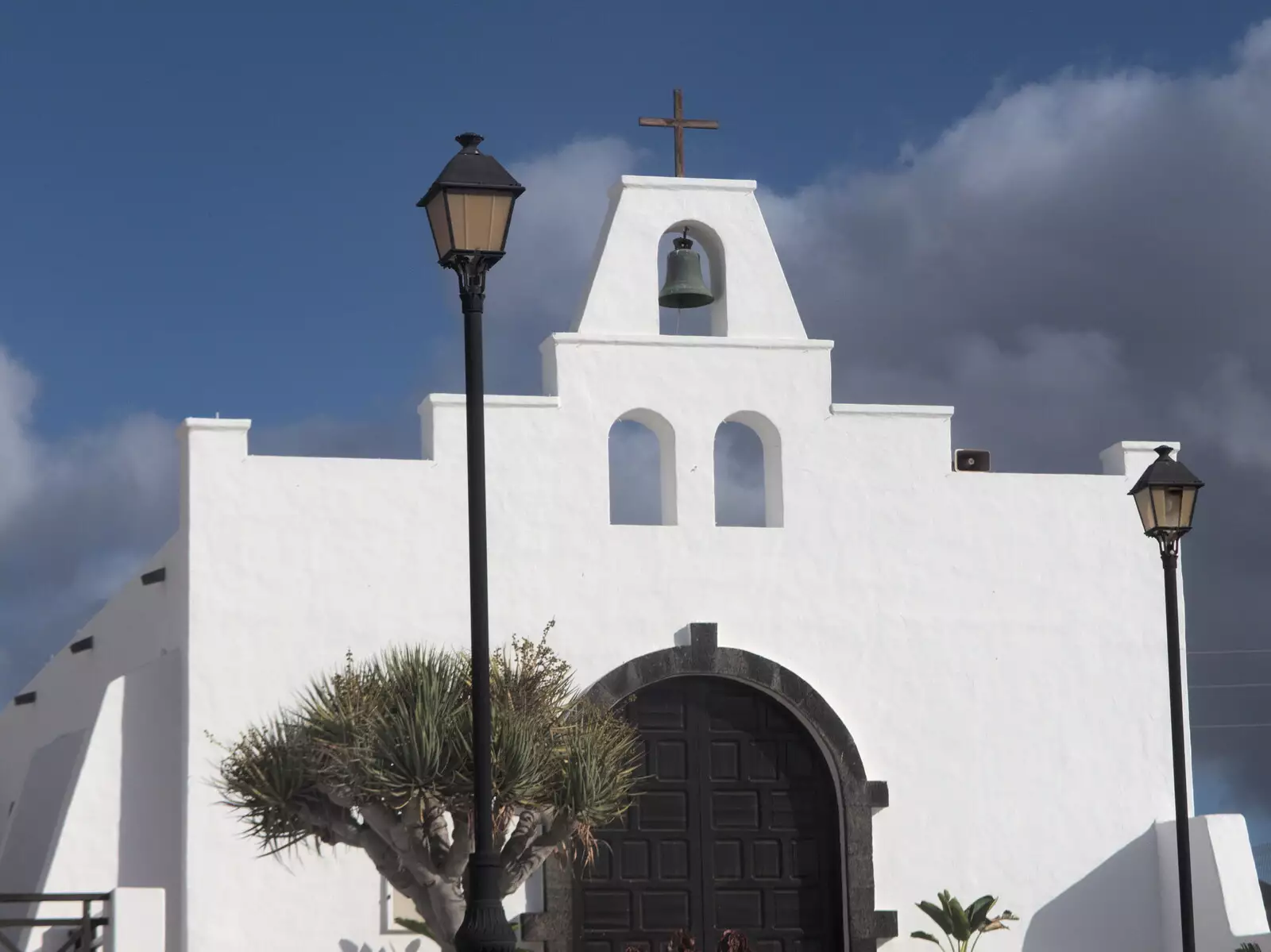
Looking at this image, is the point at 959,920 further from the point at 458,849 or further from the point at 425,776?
the point at 425,776

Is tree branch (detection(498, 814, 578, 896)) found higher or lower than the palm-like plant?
higher

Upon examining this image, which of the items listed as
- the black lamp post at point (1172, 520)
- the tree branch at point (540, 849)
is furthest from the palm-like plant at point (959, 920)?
the tree branch at point (540, 849)

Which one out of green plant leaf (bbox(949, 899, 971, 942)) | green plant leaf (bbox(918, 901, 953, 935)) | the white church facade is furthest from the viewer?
green plant leaf (bbox(918, 901, 953, 935))

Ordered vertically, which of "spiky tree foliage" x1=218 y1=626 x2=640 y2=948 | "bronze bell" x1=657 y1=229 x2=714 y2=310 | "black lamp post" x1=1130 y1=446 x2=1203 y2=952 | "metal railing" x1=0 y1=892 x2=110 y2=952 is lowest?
"metal railing" x1=0 y1=892 x2=110 y2=952

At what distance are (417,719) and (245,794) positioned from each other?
1491mm

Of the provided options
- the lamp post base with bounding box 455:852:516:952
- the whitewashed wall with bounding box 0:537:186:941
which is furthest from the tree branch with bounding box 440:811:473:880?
the whitewashed wall with bounding box 0:537:186:941

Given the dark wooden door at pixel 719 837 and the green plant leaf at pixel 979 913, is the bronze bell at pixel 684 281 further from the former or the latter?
the green plant leaf at pixel 979 913

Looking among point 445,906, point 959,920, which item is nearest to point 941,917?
point 959,920

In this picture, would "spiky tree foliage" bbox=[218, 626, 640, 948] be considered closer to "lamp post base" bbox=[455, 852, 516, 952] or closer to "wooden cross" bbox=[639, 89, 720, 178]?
"lamp post base" bbox=[455, 852, 516, 952]

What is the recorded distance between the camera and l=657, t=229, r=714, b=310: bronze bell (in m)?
18.0

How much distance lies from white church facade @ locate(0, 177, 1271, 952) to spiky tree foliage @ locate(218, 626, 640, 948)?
137 inches

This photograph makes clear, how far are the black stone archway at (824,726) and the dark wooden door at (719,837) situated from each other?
0.55 ft

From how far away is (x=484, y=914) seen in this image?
9.92 metres

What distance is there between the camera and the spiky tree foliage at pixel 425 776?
12.0 meters
